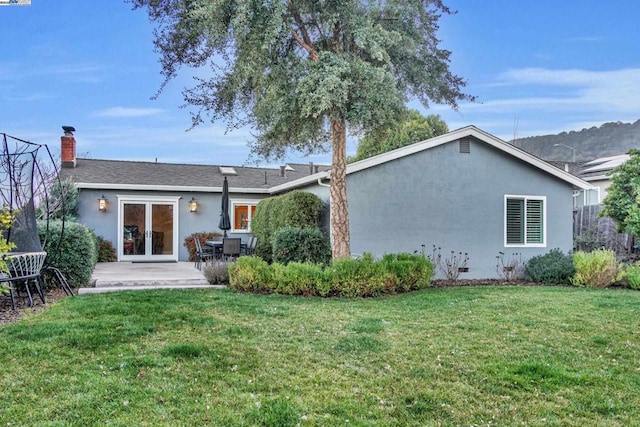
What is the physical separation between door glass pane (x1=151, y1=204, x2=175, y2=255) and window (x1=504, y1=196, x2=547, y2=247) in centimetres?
1111

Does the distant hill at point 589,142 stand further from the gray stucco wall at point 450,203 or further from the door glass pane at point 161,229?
the door glass pane at point 161,229

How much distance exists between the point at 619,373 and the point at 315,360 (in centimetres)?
283

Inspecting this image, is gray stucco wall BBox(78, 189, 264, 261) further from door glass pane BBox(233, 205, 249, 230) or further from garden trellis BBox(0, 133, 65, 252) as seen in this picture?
garden trellis BBox(0, 133, 65, 252)

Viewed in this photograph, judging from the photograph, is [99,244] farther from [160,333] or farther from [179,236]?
[160,333]

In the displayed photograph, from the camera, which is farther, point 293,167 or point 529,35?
point 293,167

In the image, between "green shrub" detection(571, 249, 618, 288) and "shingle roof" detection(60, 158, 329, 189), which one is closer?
"green shrub" detection(571, 249, 618, 288)

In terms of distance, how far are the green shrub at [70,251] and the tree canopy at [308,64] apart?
12.1 feet

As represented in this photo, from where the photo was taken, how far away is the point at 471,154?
12.0 m

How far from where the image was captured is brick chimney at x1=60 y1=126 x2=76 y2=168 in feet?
54.3

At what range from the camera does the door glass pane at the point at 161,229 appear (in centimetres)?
1611

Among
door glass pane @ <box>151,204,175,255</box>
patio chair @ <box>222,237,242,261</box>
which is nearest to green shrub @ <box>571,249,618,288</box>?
patio chair @ <box>222,237,242,261</box>

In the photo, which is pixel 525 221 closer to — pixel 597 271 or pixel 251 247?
pixel 597 271

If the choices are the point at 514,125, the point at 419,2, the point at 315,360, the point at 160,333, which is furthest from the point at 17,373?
the point at 514,125

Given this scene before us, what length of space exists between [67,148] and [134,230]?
4056 millimetres
